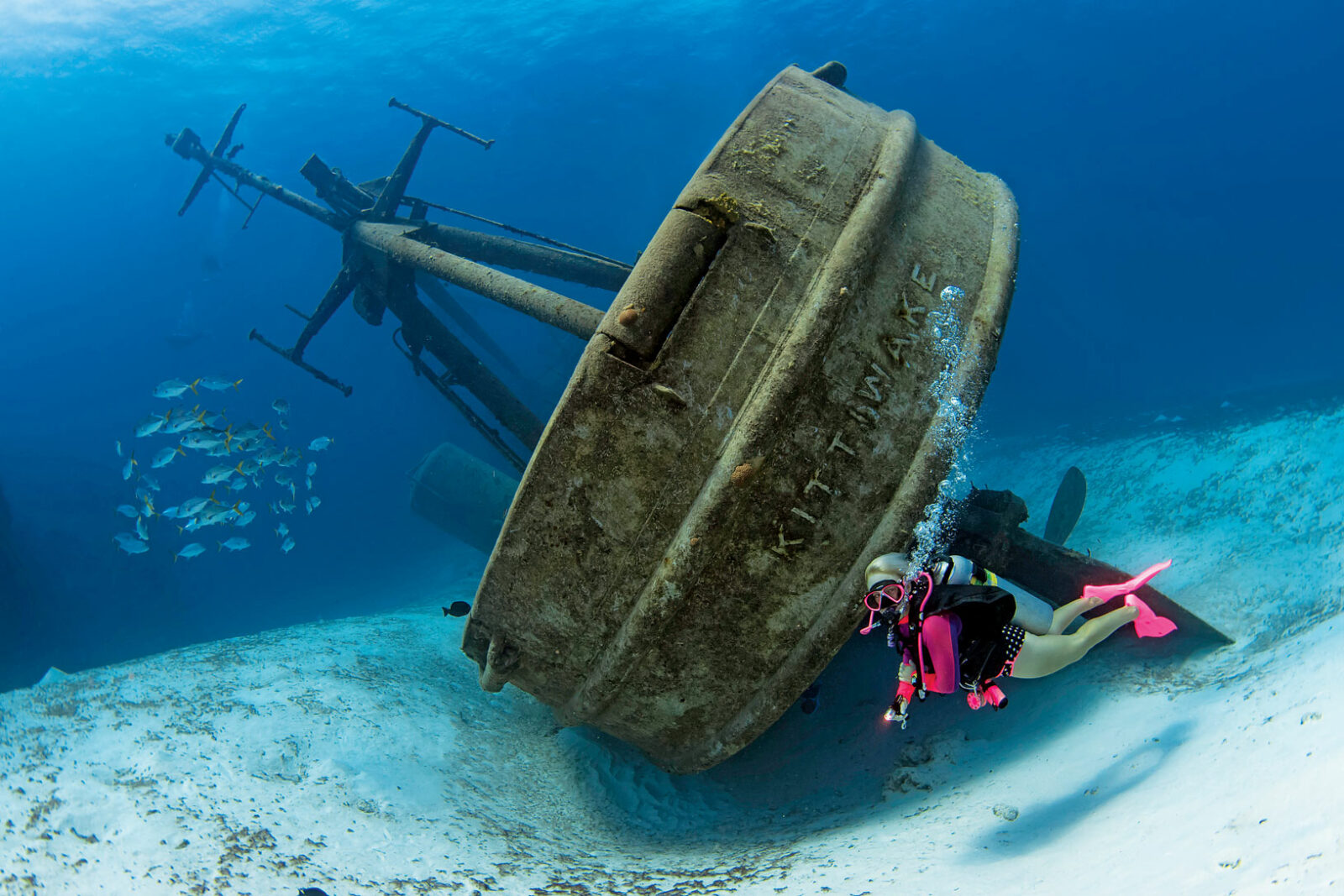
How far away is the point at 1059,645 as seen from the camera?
8.70 feet

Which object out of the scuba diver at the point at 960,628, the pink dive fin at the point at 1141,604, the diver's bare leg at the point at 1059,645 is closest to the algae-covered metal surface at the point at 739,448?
the scuba diver at the point at 960,628

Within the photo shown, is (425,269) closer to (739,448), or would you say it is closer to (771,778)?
(739,448)

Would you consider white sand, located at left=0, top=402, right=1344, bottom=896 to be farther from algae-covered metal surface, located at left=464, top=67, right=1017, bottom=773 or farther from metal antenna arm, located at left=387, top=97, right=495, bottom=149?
metal antenna arm, located at left=387, top=97, right=495, bottom=149

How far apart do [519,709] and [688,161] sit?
1382 inches

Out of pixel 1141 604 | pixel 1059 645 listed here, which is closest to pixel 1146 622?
pixel 1141 604

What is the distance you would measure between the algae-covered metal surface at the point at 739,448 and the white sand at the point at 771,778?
2.85ft

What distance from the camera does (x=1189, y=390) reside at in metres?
18.5

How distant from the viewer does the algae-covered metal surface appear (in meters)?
2.66

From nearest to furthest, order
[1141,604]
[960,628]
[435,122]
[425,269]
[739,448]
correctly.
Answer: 1. [960,628]
2. [739,448]
3. [1141,604]
4. [425,269]
5. [435,122]

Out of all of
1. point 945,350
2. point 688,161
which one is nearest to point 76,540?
point 945,350

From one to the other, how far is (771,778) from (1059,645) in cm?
226

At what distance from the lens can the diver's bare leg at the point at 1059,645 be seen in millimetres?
2604

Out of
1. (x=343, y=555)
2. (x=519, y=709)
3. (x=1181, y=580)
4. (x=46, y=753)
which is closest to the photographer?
(x=46, y=753)

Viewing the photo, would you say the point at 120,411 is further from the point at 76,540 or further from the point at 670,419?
the point at 670,419
